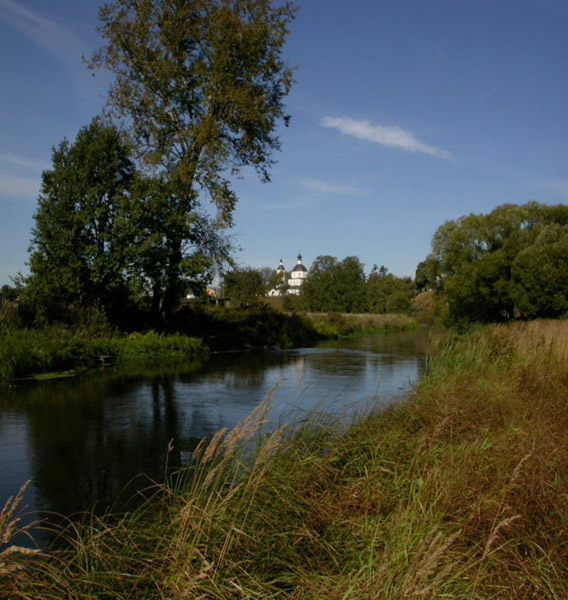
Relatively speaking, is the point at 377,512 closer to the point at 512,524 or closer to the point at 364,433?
the point at 512,524

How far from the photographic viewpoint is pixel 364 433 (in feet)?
20.7

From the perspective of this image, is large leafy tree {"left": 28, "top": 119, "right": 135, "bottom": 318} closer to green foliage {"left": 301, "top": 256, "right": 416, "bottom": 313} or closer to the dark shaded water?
the dark shaded water

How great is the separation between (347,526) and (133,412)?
25.3 feet

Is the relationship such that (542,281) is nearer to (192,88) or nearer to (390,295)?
(192,88)

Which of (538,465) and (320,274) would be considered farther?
(320,274)

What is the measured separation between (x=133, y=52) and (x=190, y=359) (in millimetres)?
12227

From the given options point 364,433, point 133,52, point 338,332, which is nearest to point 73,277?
point 133,52

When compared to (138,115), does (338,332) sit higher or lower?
lower

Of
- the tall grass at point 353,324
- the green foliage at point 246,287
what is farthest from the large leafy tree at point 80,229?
the green foliage at point 246,287

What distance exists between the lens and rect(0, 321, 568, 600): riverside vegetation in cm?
312

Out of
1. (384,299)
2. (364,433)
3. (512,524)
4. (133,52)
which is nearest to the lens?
(512,524)

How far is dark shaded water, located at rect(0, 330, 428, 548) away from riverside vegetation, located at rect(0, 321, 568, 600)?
1475mm

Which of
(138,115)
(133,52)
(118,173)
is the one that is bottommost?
(118,173)

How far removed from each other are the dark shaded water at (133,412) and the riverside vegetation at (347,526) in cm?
148
